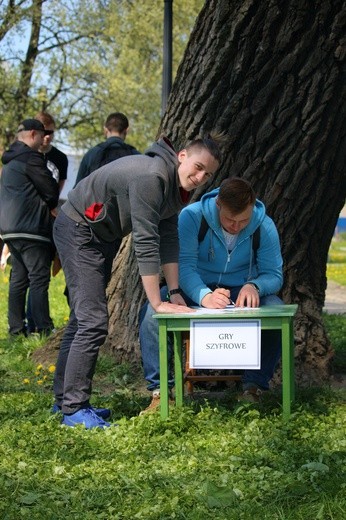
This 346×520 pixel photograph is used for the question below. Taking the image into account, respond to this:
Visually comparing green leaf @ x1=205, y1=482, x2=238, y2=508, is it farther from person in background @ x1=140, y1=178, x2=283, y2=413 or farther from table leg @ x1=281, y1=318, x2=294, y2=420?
person in background @ x1=140, y1=178, x2=283, y2=413

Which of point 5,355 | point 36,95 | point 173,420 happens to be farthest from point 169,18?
point 36,95

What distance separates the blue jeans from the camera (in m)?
5.98

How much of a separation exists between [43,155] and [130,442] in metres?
4.36

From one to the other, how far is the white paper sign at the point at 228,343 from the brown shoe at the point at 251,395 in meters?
0.52

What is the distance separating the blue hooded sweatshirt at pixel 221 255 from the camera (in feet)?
20.0

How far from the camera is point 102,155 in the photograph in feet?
27.3

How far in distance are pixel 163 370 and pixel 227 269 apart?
2.85 feet

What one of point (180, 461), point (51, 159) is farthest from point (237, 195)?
point (51, 159)

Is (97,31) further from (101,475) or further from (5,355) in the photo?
(101,475)

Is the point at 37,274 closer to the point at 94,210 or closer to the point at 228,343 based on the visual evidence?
the point at 94,210

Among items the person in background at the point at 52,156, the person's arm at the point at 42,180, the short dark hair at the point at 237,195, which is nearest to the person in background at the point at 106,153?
the person's arm at the point at 42,180

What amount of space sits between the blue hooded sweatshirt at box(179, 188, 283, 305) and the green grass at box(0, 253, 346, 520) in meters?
0.70

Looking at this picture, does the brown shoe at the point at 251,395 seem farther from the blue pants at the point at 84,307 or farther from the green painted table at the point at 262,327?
the blue pants at the point at 84,307

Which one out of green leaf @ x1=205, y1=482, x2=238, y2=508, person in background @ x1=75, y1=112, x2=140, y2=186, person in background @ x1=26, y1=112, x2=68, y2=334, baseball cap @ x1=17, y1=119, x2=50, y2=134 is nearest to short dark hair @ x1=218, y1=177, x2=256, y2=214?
green leaf @ x1=205, y1=482, x2=238, y2=508
